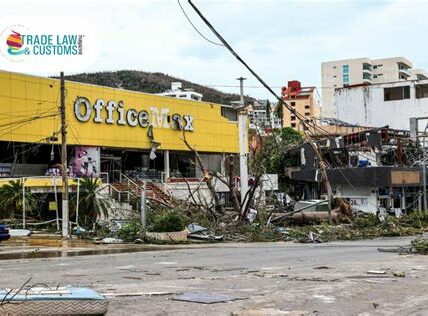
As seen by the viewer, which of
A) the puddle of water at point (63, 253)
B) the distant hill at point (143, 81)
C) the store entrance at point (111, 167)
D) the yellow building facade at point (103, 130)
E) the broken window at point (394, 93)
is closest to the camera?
the puddle of water at point (63, 253)

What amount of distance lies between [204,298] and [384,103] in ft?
203

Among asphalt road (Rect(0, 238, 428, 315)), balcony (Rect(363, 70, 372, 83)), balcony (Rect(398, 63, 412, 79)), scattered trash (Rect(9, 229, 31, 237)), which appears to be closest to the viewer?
Answer: asphalt road (Rect(0, 238, 428, 315))

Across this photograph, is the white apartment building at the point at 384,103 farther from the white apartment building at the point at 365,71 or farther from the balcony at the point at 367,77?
the balcony at the point at 367,77

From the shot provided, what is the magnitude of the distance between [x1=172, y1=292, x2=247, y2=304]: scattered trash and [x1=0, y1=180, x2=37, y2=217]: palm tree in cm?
2493

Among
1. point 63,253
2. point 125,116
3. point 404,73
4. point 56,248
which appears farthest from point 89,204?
point 404,73

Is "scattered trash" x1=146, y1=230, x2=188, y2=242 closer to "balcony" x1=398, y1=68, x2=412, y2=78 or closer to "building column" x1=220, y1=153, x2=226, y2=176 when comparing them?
"building column" x1=220, y1=153, x2=226, y2=176

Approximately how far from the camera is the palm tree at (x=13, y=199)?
3300 cm

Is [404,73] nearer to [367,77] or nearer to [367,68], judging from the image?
[367,77]

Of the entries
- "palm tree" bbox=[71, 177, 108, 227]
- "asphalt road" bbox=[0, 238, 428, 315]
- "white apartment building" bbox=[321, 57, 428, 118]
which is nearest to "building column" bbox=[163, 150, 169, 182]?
"palm tree" bbox=[71, 177, 108, 227]

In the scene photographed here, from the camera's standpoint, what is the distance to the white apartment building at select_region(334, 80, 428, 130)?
217 ft

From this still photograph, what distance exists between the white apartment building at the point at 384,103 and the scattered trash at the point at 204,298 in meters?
59.2

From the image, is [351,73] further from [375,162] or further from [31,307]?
[31,307]

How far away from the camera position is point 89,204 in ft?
106

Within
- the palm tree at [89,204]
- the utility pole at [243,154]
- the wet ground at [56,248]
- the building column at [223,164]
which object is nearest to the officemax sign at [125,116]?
the building column at [223,164]
